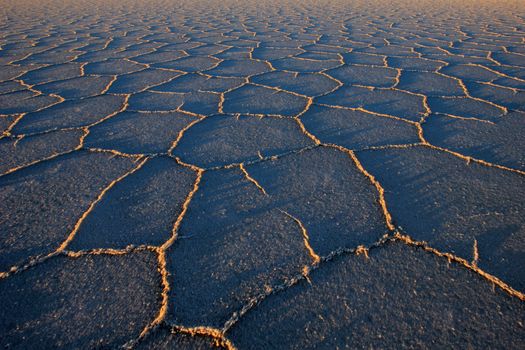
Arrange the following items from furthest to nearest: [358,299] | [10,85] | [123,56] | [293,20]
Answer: [293,20] → [123,56] → [10,85] → [358,299]

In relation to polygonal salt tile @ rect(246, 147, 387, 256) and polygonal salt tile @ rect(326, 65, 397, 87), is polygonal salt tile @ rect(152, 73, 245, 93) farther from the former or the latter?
polygonal salt tile @ rect(246, 147, 387, 256)

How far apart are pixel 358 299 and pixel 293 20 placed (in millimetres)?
5259

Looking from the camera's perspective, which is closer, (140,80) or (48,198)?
(48,198)

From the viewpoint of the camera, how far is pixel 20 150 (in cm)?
→ 153

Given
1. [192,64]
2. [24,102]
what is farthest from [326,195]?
Result: [192,64]

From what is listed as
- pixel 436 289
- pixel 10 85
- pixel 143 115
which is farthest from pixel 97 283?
pixel 10 85

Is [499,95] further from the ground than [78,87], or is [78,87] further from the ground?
[499,95]

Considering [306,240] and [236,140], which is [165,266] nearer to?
[306,240]

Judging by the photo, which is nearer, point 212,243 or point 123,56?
point 212,243

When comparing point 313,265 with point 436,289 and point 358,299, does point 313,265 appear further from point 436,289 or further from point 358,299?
point 436,289

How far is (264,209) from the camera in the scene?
1173 mm

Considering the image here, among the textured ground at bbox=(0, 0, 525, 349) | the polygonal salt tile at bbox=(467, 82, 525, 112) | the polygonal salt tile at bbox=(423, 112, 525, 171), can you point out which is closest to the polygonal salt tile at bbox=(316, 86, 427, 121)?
the textured ground at bbox=(0, 0, 525, 349)

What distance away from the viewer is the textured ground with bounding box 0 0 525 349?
81 cm

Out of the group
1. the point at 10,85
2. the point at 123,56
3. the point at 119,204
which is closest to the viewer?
the point at 119,204
